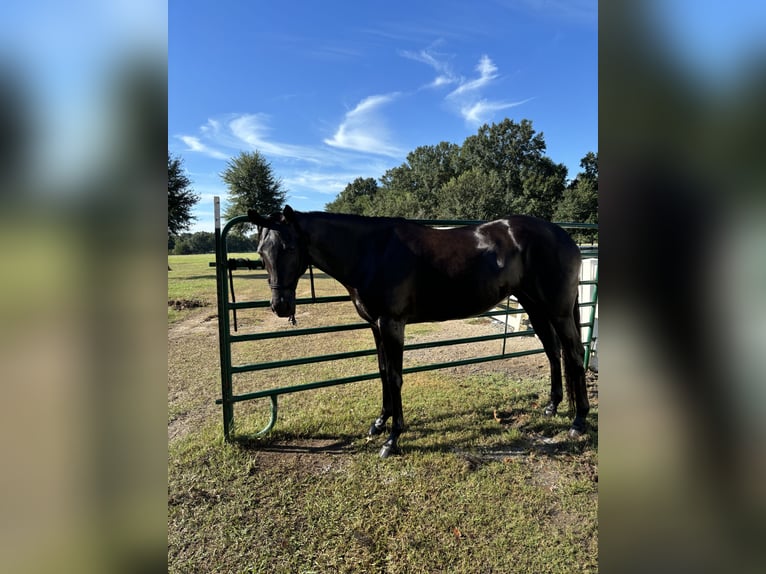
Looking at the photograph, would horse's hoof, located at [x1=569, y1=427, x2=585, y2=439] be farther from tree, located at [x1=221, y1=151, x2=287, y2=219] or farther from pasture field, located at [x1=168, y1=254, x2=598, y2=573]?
tree, located at [x1=221, y1=151, x2=287, y2=219]

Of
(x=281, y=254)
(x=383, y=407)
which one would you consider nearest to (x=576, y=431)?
(x=383, y=407)

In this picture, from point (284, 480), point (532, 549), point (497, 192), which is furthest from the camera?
point (497, 192)

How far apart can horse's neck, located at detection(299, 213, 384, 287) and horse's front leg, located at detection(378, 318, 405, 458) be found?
43cm

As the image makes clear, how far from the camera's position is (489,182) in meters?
30.3

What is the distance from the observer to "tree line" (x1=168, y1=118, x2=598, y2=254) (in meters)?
21.8

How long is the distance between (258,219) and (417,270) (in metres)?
1.22

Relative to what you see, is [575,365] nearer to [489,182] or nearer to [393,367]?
[393,367]

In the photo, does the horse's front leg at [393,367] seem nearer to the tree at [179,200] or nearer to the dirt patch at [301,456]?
the dirt patch at [301,456]
